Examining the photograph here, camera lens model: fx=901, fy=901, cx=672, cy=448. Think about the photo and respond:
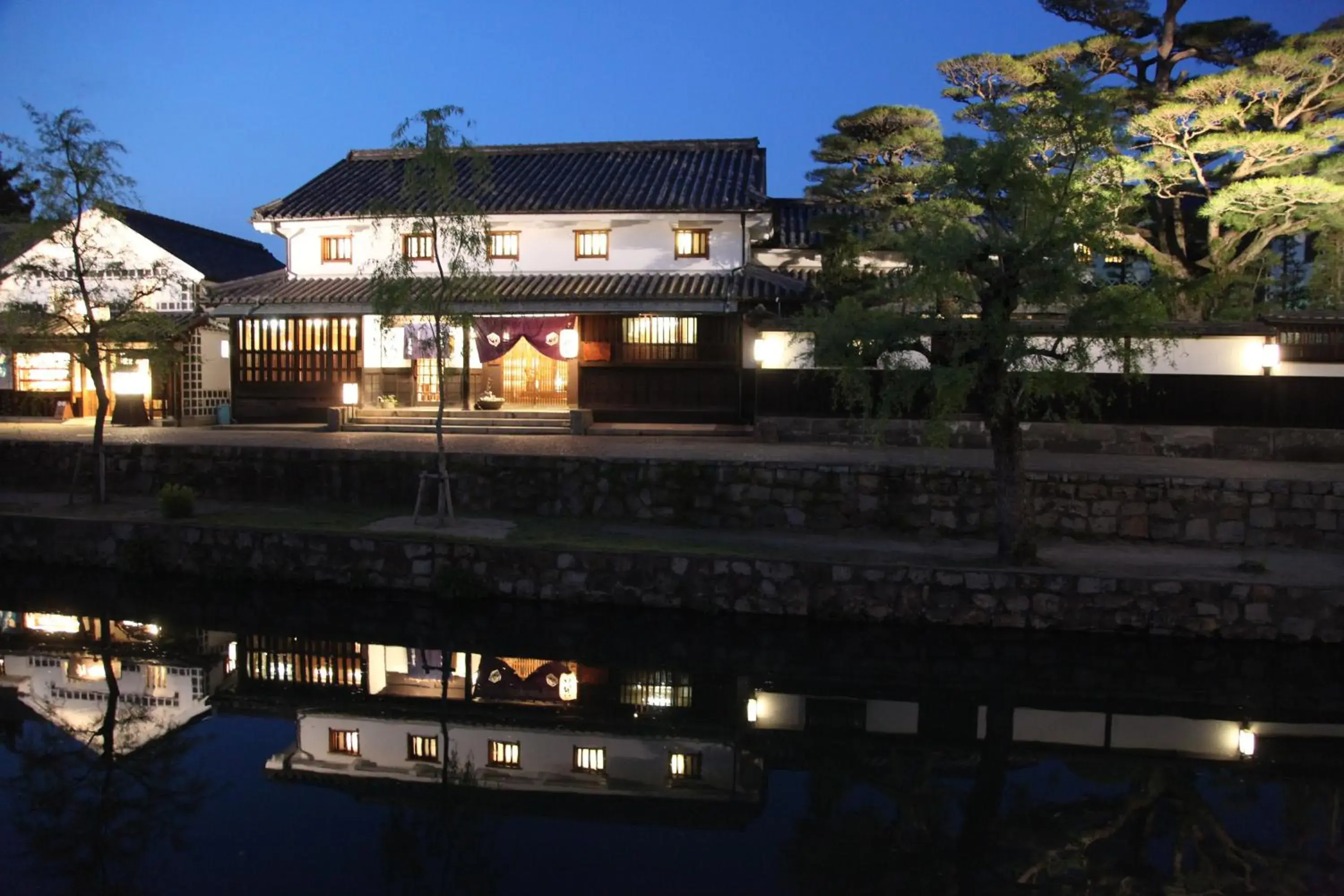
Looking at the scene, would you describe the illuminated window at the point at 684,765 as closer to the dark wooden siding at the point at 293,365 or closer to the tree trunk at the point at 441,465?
the tree trunk at the point at 441,465

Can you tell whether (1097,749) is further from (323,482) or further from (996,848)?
(323,482)

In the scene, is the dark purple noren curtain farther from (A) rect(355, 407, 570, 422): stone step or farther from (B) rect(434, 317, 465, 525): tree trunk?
(B) rect(434, 317, 465, 525): tree trunk

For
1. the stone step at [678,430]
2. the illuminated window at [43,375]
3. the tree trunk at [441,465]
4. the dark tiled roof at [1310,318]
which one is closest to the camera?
the tree trunk at [441,465]

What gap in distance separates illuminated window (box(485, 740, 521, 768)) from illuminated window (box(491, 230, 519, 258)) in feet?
59.1

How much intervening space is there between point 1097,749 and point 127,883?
361 inches

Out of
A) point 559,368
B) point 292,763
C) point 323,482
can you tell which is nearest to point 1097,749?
point 292,763

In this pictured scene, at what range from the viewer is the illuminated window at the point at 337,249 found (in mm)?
26281

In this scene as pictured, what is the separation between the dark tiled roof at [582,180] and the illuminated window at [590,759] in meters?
16.5

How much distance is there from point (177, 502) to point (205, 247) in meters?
18.8

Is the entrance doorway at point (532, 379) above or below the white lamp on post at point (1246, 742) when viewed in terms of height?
above

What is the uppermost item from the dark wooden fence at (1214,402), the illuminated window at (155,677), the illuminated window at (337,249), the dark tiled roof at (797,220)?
the dark tiled roof at (797,220)

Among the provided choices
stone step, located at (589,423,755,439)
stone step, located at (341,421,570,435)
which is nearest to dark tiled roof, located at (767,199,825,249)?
stone step, located at (589,423,755,439)

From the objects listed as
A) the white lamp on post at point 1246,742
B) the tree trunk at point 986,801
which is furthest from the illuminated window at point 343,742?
the white lamp on post at point 1246,742

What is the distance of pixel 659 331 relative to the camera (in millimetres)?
23938
